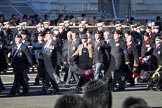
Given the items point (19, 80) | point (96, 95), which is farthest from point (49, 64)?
point (96, 95)

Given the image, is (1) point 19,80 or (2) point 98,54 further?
(2) point 98,54

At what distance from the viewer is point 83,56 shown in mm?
18750

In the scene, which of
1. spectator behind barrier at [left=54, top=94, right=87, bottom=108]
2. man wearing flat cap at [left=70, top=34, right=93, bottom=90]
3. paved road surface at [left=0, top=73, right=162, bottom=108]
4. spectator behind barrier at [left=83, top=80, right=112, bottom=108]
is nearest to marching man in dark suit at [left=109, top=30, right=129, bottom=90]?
paved road surface at [left=0, top=73, right=162, bottom=108]

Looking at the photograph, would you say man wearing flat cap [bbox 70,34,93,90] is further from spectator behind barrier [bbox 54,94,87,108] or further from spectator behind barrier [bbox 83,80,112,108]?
spectator behind barrier [bbox 54,94,87,108]

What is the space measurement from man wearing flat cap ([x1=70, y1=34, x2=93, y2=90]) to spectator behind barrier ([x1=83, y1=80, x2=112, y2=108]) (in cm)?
1013

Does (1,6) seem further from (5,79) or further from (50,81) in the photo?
(50,81)

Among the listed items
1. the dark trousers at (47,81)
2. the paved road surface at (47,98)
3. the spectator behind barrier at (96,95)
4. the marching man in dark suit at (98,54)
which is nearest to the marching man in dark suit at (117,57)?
the marching man in dark suit at (98,54)

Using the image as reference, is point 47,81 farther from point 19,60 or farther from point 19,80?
point 19,60

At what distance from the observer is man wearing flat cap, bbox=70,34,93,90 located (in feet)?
61.1

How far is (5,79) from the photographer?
22.7m

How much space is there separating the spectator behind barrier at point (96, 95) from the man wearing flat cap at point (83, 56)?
33.2 ft

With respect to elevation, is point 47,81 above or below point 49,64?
below

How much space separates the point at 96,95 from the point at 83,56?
1114 cm

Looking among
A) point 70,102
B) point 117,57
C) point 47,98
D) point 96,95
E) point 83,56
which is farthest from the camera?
point 117,57
